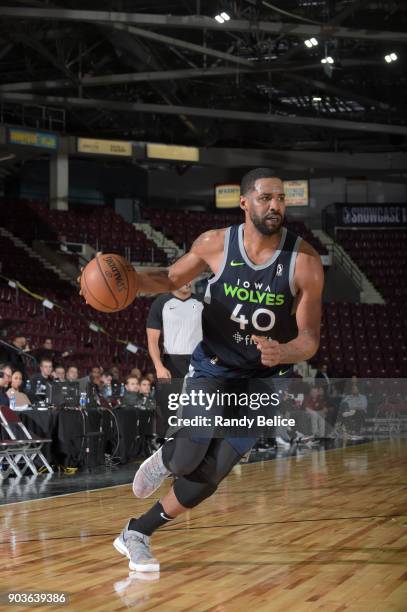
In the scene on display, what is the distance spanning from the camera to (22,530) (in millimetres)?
6152

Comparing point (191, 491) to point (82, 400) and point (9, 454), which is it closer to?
point (9, 454)

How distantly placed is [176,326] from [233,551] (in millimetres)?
2982

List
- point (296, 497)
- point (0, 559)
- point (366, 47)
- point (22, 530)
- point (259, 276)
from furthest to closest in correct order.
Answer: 1. point (366, 47)
2. point (296, 497)
3. point (22, 530)
4. point (0, 559)
5. point (259, 276)

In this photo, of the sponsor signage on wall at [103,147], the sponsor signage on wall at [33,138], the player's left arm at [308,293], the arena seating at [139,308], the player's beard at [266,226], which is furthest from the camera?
the sponsor signage on wall at [103,147]

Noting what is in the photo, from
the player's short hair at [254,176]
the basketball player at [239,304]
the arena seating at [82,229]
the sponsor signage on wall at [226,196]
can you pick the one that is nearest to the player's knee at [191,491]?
the basketball player at [239,304]

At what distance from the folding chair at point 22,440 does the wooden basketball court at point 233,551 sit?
4.94ft

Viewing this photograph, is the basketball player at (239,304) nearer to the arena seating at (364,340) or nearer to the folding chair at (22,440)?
the folding chair at (22,440)

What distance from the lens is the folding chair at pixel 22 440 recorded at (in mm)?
9883

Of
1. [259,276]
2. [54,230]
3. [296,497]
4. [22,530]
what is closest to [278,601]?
[259,276]

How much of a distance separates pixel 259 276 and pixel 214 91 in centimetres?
2674

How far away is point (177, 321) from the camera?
795 centimetres

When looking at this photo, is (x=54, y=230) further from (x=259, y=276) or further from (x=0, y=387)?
(x=259, y=276)

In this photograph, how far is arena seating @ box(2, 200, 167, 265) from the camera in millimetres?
27219

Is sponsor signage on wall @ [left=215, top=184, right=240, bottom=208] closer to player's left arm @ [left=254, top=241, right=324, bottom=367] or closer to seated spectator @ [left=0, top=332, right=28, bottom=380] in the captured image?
seated spectator @ [left=0, top=332, right=28, bottom=380]
